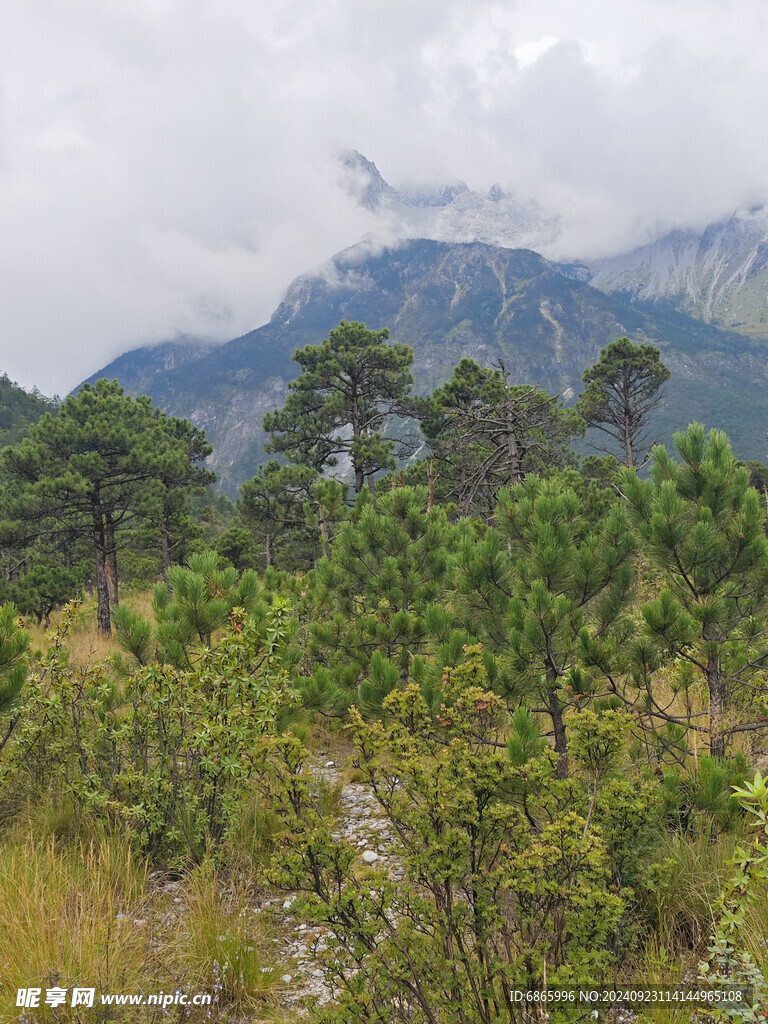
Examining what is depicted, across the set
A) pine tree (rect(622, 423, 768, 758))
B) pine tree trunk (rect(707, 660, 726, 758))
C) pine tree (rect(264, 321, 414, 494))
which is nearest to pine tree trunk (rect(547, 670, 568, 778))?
pine tree (rect(622, 423, 768, 758))

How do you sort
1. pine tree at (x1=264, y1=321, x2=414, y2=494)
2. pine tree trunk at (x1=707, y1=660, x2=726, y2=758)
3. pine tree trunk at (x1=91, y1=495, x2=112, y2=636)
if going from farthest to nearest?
pine tree at (x1=264, y1=321, x2=414, y2=494) < pine tree trunk at (x1=91, y1=495, x2=112, y2=636) < pine tree trunk at (x1=707, y1=660, x2=726, y2=758)

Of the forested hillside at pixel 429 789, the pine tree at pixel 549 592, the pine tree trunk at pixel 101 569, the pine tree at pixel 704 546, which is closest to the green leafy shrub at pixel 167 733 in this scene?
the forested hillside at pixel 429 789

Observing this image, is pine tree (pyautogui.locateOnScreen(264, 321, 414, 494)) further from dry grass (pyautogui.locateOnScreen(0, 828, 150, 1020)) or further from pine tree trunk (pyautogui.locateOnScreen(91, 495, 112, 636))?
dry grass (pyautogui.locateOnScreen(0, 828, 150, 1020))

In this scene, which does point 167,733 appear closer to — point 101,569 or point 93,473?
point 93,473

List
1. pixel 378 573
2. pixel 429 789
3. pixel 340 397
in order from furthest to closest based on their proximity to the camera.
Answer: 1. pixel 340 397
2. pixel 378 573
3. pixel 429 789

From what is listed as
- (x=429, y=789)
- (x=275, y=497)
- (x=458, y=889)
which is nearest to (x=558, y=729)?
(x=458, y=889)

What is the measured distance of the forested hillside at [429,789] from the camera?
1948 mm

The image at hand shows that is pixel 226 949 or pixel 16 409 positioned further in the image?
pixel 16 409

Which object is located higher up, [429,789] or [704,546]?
[704,546]

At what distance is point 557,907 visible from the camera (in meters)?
2.10

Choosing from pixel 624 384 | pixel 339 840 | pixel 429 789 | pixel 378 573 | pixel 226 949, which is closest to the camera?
pixel 429 789

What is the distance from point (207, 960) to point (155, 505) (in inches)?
569

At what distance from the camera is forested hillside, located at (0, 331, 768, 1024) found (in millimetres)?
1948

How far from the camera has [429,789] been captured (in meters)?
2.03
